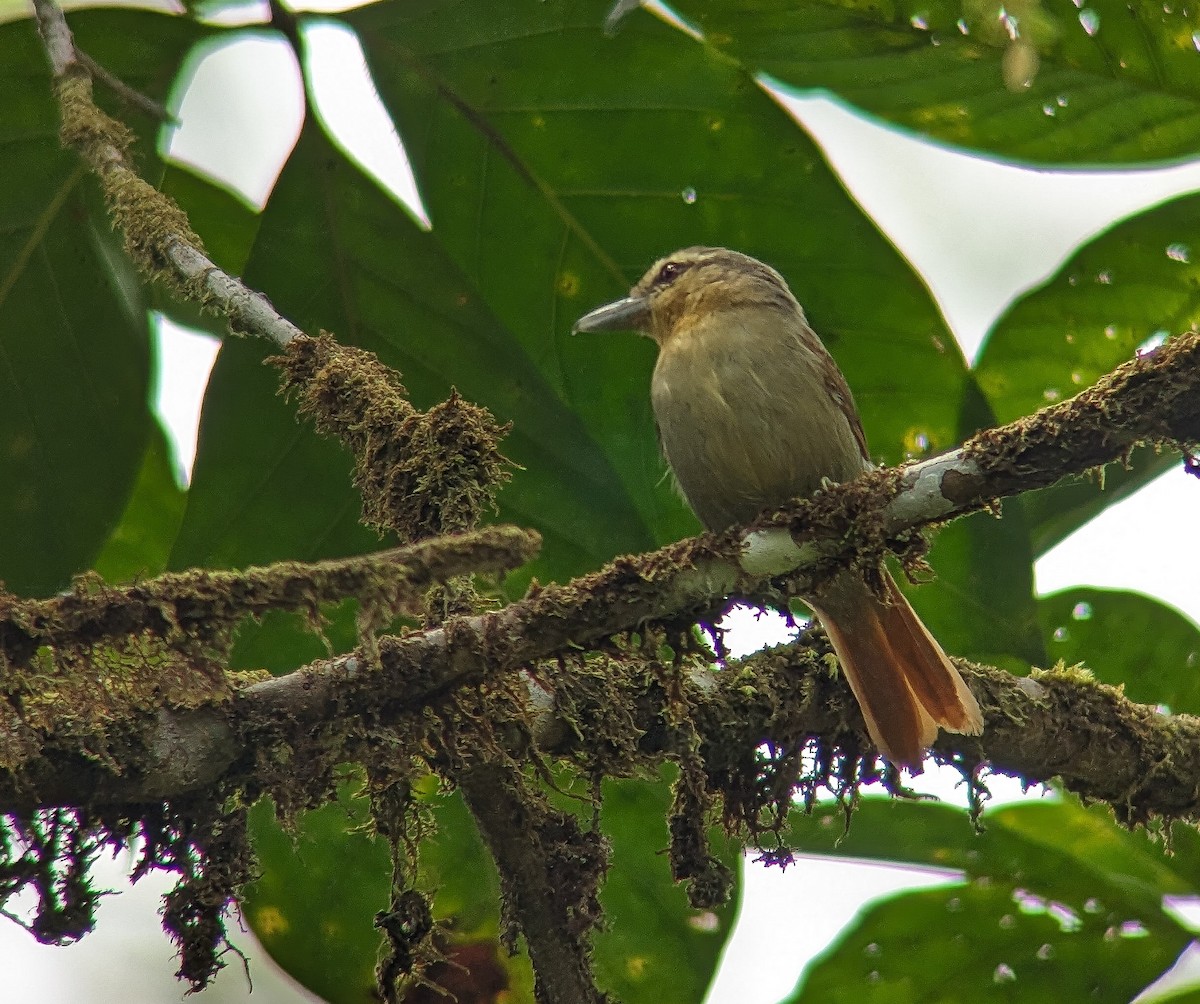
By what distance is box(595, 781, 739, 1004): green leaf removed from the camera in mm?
2762

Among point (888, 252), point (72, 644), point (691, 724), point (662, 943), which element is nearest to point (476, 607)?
point (691, 724)

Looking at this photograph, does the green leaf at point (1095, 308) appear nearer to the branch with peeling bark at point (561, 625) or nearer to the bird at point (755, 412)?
the bird at point (755, 412)

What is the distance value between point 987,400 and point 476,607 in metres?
1.29

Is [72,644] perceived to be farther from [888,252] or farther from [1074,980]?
[1074,980]

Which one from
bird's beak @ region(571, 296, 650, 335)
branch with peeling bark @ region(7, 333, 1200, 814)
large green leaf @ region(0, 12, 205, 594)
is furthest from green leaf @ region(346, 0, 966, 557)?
branch with peeling bark @ region(7, 333, 1200, 814)

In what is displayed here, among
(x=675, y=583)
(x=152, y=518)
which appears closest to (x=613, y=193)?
(x=675, y=583)

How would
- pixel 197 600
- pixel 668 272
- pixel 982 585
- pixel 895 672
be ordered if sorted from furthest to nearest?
pixel 668 272, pixel 982 585, pixel 895 672, pixel 197 600

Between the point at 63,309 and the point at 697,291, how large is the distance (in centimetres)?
140

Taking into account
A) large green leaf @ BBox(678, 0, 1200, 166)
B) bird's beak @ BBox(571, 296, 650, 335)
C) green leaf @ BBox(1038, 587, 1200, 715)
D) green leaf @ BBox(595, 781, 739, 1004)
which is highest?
large green leaf @ BBox(678, 0, 1200, 166)

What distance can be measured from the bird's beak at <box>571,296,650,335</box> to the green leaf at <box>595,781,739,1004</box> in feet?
3.16

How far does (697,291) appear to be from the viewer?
315 centimetres

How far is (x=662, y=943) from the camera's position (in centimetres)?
277

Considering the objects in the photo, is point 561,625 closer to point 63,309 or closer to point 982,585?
point 982,585

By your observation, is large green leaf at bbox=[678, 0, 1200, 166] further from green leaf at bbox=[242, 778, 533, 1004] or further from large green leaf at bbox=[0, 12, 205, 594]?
green leaf at bbox=[242, 778, 533, 1004]
